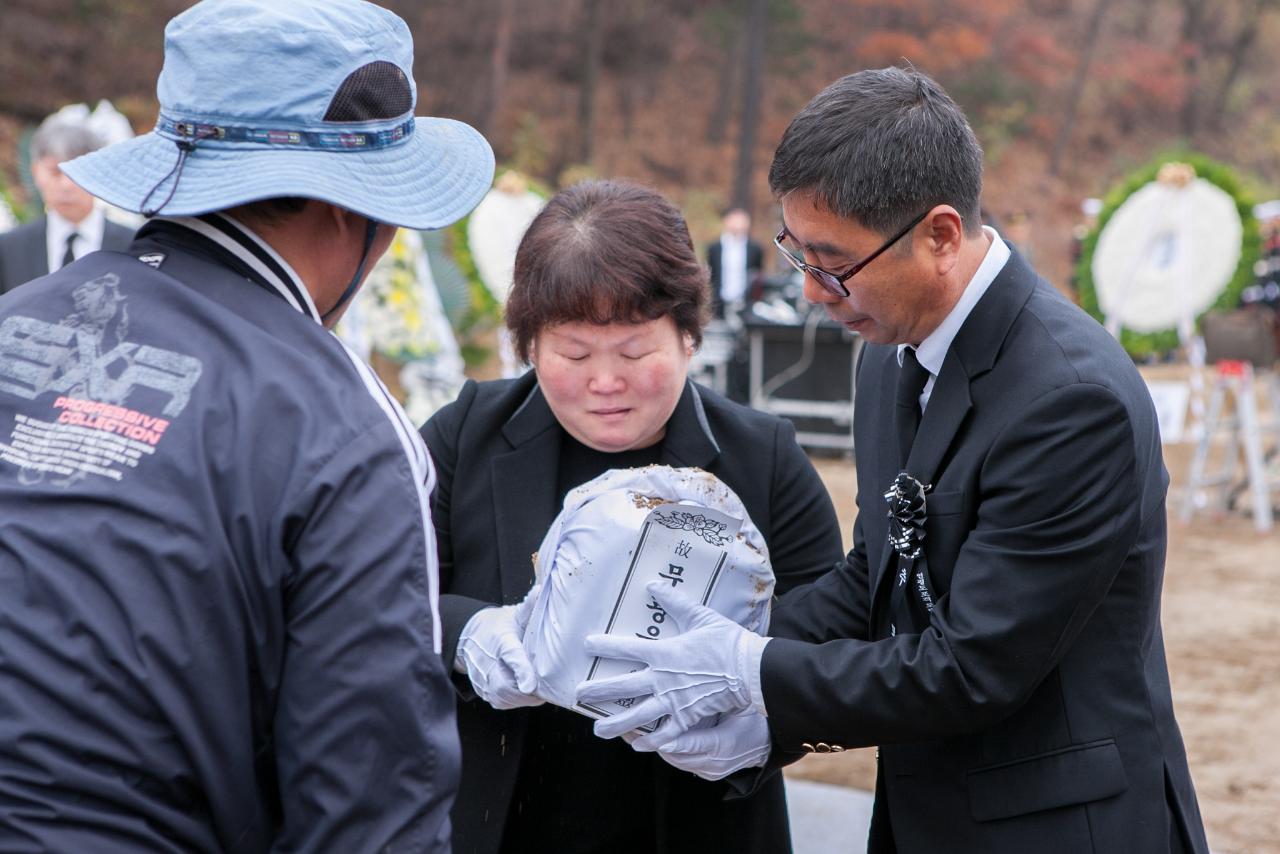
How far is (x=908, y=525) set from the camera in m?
1.83

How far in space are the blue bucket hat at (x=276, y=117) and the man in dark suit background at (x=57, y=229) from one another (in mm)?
3469

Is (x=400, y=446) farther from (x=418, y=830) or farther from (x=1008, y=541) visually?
(x=1008, y=541)

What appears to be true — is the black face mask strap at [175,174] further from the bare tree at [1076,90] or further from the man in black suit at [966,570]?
the bare tree at [1076,90]

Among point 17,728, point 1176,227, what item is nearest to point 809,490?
point 17,728

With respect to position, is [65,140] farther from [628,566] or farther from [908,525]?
[908,525]

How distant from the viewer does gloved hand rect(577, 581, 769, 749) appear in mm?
1870

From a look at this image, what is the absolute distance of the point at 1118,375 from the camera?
172 cm

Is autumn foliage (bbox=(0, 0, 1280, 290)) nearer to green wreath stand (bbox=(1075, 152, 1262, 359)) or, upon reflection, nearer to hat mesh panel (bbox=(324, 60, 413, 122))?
green wreath stand (bbox=(1075, 152, 1262, 359))

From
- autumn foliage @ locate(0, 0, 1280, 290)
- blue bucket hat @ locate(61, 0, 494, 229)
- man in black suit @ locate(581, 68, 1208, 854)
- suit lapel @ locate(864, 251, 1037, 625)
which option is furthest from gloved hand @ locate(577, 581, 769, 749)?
autumn foliage @ locate(0, 0, 1280, 290)

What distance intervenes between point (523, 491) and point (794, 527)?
1.58 ft

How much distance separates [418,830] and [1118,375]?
107 centimetres

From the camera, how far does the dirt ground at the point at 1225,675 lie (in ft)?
15.1

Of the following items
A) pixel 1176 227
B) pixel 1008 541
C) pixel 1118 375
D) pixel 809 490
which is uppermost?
pixel 1118 375

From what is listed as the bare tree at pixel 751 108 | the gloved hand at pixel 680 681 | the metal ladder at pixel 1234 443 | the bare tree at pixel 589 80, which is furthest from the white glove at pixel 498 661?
the bare tree at pixel 589 80
